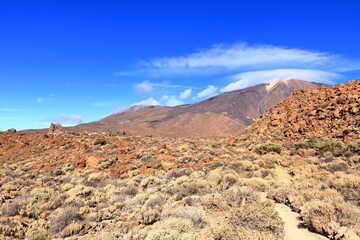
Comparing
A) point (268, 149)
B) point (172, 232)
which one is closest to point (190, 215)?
point (172, 232)

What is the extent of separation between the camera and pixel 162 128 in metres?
68.4

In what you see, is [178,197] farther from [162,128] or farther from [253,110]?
[253,110]

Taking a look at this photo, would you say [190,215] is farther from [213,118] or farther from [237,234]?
[213,118]

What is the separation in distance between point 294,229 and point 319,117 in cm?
1857

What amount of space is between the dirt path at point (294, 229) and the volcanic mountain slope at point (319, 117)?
1330cm

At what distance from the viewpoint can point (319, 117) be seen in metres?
19.8

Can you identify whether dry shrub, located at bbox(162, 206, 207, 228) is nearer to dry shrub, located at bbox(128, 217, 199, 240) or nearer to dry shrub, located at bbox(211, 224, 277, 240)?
dry shrub, located at bbox(128, 217, 199, 240)

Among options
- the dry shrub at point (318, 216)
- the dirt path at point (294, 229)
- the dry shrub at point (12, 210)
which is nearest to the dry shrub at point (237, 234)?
the dirt path at point (294, 229)

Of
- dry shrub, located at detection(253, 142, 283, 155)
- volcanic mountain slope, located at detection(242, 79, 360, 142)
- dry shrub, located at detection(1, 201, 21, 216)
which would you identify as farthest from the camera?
volcanic mountain slope, located at detection(242, 79, 360, 142)

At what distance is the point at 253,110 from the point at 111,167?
86238 millimetres

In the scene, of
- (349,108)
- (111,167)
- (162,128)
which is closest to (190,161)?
(111,167)

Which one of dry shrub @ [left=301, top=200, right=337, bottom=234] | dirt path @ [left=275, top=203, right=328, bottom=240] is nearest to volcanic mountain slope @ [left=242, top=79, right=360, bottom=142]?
dirt path @ [left=275, top=203, right=328, bottom=240]

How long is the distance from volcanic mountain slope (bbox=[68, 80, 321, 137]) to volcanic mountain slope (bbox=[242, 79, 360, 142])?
37.4 meters

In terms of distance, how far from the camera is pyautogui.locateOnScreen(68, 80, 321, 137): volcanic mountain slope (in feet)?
216
